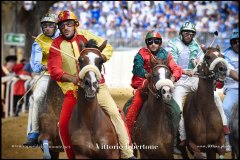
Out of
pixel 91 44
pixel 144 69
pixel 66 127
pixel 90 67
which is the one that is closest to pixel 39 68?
pixel 144 69

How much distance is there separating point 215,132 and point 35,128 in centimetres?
328

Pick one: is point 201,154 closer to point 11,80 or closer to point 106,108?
→ point 106,108

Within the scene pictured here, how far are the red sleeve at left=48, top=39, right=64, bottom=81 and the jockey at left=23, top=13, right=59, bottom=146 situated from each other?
122 cm

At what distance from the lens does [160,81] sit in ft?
31.7

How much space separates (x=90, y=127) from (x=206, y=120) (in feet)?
9.68

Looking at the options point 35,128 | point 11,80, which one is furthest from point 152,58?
point 11,80

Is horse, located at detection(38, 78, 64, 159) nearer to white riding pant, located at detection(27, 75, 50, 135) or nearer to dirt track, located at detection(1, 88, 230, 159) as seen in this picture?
white riding pant, located at detection(27, 75, 50, 135)

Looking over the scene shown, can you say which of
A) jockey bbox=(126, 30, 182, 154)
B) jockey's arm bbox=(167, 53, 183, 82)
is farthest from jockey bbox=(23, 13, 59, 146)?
jockey's arm bbox=(167, 53, 183, 82)

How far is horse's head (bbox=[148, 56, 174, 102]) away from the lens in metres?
9.50

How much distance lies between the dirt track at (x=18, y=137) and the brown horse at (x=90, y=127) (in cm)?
409

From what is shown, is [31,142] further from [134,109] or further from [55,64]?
[55,64]

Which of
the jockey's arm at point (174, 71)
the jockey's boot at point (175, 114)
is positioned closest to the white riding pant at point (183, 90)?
the jockey's boot at point (175, 114)

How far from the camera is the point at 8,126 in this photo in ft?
61.3

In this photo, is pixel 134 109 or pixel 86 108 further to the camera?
pixel 134 109
